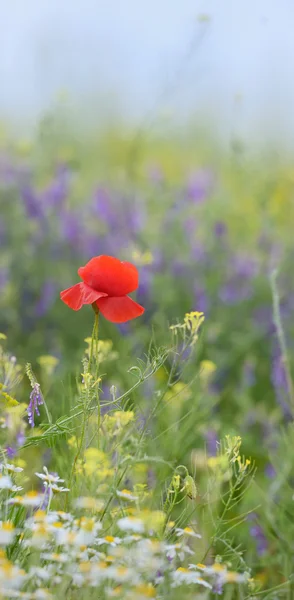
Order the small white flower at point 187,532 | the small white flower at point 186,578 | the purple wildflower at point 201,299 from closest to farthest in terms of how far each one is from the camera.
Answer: the small white flower at point 186,578 → the small white flower at point 187,532 → the purple wildflower at point 201,299

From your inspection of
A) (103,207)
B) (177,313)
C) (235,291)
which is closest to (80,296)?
(177,313)

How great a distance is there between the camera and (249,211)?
386 centimetres

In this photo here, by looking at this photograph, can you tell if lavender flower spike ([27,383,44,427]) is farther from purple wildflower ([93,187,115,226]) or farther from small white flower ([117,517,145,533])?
purple wildflower ([93,187,115,226])

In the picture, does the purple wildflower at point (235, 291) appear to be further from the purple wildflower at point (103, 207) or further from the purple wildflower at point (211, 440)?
the purple wildflower at point (211, 440)

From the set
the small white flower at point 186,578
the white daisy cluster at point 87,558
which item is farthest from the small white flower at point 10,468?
the small white flower at point 186,578

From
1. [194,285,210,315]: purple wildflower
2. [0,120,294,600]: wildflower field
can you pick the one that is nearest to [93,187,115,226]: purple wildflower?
[0,120,294,600]: wildflower field

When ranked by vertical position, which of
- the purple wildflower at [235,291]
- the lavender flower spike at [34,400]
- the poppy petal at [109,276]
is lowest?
the purple wildflower at [235,291]

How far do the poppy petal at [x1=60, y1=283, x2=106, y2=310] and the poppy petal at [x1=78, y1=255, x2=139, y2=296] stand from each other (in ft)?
0.05

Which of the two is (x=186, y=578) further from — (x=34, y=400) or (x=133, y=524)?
(x=34, y=400)

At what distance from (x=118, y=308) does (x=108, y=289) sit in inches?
Answer: 1.4

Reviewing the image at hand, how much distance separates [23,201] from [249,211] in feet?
3.68

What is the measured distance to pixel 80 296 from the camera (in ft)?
4.30

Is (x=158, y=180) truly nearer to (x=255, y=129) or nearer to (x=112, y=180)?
(x=112, y=180)

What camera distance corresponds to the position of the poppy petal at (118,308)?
4.27ft
